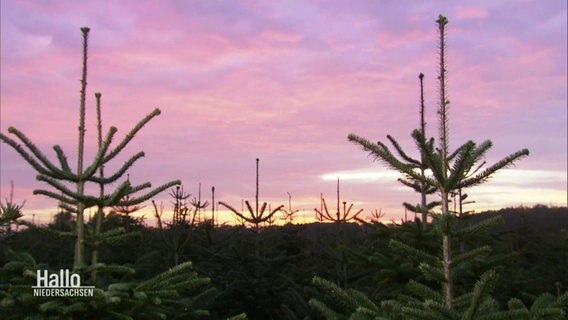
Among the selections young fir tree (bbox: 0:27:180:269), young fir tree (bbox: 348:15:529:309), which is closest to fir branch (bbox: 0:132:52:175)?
young fir tree (bbox: 0:27:180:269)

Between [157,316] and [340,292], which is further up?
[340,292]

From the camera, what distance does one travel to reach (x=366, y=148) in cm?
521

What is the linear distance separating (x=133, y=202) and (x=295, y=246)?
63.1 feet

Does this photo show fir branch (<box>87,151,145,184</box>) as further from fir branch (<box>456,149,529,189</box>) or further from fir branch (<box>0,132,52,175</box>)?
fir branch (<box>456,149,529,189</box>)

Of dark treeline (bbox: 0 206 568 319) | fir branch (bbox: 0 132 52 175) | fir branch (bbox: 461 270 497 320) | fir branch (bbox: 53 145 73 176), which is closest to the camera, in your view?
fir branch (bbox: 461 270 497 320)

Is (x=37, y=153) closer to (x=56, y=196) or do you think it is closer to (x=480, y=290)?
(x=56, y=196)

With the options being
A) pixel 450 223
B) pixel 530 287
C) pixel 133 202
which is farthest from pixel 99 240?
pixel 530 287

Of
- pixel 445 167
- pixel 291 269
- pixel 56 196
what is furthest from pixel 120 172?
pixel 291 269

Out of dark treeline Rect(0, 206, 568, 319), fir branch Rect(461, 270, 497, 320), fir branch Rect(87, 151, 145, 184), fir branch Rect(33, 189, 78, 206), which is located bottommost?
dark treeline Rect(0, 206, 568, 319)

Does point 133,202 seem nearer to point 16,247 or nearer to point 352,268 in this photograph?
point 352,268

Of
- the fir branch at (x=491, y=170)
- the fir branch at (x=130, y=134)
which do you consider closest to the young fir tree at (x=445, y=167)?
the fir branch at (x=491, y=170)

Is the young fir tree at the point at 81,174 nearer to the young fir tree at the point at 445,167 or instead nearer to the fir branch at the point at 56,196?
the fir branch at the point at 56,196

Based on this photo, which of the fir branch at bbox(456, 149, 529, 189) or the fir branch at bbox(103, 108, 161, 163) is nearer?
the fir branch at bbox(456, 149, 529, 189)

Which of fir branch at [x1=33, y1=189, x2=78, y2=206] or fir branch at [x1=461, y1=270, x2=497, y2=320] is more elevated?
fir branch at [x1=33, y1=189, x2=78, y2=206]
